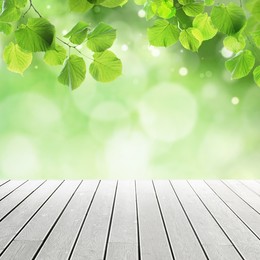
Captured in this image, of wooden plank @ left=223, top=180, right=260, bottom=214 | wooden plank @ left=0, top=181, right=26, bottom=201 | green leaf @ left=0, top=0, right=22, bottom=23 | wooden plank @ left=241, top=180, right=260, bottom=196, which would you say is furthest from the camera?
wooden plank @ left=241, top=180, right=260, bottom=196

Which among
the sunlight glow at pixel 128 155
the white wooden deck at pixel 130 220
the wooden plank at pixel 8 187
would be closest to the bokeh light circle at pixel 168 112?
the sunlight glow at pixel 128 155

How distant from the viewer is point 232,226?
7.02 ft

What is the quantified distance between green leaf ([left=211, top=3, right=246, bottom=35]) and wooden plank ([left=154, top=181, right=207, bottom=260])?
4.62 ft

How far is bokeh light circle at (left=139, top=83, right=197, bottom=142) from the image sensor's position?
3.60 metres

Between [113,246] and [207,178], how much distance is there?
1.94 metres

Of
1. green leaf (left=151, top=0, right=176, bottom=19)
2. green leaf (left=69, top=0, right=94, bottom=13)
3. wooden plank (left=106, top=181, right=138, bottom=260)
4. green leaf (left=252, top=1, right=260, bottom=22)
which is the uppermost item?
wooden plank (left=106, top=181, right=138, bottom=260)

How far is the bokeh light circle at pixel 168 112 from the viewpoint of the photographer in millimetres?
3602

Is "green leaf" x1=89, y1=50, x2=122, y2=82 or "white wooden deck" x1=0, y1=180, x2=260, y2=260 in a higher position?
"white wooden deck" x1=0, y1=180, x2=260, y2=260

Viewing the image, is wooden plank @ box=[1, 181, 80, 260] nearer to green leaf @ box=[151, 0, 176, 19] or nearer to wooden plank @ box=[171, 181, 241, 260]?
wooden plank @ box=[171, 181, 241, 260]

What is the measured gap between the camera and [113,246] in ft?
5.81

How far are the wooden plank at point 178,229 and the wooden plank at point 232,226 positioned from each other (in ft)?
0.54

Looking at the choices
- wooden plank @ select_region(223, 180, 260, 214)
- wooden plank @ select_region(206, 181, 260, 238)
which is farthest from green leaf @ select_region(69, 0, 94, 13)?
wooden plank @ select_region(223, 180, 260, 214)

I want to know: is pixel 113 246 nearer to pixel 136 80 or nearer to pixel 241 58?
pixel 241 58

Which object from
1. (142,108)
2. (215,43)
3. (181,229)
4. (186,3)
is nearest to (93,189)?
(142,108)
